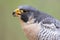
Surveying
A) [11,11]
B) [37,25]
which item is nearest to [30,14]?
[37,25]

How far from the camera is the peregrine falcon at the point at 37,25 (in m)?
1.09

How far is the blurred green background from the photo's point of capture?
210 centimetres

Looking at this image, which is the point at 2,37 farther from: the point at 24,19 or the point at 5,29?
the point at 24,19

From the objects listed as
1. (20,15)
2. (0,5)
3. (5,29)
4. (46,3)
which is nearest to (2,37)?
(5,29)

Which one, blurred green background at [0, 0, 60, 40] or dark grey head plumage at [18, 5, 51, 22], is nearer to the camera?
dark grey head plumage at [18, 5, 51, 22]

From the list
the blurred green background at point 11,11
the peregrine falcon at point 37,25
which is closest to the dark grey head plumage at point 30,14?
the peregrine falcon at point 37,25

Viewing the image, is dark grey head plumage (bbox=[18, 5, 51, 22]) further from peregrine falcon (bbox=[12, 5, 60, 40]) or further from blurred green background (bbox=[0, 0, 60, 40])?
blurred green background (bbox=[0, 0, 60, 40])

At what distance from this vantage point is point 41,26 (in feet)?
3.65

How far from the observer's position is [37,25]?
111 centimetres

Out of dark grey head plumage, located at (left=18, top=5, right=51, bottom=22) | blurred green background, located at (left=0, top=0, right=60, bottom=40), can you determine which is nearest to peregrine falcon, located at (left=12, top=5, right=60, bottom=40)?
dark grey head plumage, located at (left=18, top=5, right=51, bottom=22)

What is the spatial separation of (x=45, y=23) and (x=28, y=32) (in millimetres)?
103

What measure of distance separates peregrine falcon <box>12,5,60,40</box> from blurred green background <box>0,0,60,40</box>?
933mm

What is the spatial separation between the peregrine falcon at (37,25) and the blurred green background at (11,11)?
0.93 metres

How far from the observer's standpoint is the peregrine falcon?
3.57ft
